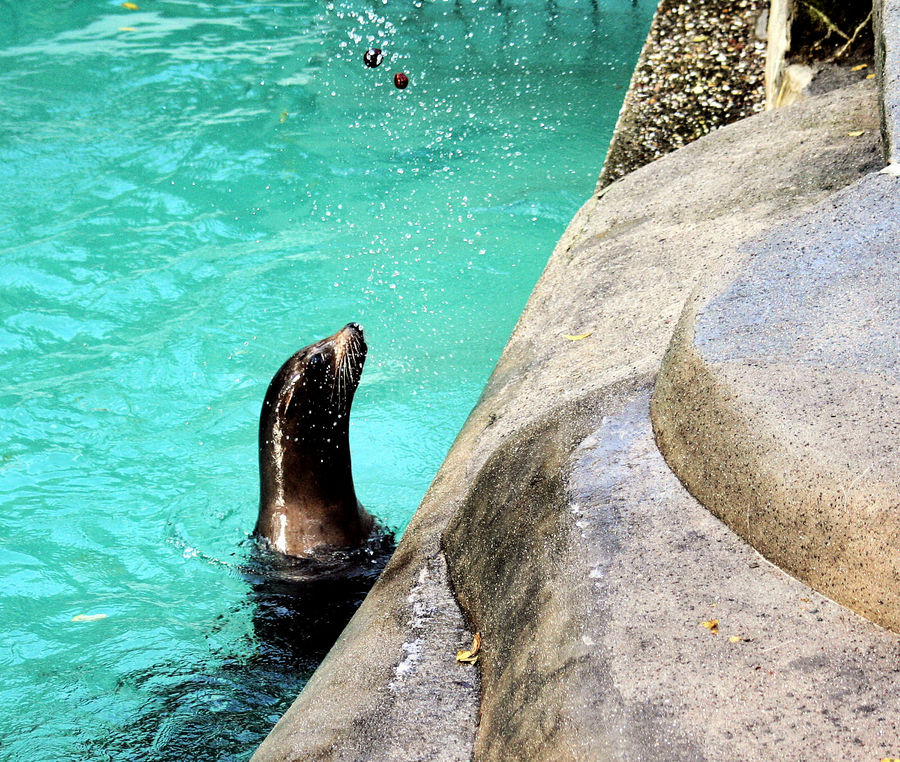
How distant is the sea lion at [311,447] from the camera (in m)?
4.04

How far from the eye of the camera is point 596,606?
2184mm

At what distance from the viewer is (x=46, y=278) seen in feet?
23.9

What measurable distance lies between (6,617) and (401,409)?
2.43m

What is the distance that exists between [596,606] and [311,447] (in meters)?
2.09

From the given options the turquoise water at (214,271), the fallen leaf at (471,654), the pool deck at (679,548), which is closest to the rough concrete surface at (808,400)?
the pool deck at (679,548)

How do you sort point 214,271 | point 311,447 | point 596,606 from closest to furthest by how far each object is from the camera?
point 596,606 → point 311,447 → point 214,271

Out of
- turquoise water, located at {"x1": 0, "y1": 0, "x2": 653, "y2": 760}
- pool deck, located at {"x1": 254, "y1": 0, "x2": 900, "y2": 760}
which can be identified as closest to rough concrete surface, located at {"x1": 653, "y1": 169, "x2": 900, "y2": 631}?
pool deck, located at {"x1": 254, "y1": 0, "x2": 900, "y2": 760}

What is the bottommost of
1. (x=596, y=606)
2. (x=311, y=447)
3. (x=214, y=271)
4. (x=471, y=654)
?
(x=214, y=271)

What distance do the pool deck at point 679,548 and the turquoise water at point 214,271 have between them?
3.79ft

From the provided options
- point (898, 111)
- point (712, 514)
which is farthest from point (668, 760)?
point (898, 111)

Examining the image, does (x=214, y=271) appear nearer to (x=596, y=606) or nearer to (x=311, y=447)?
(x=311, y=447)

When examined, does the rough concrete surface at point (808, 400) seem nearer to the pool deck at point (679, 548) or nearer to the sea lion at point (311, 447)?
the pool deck at point (679, 548)

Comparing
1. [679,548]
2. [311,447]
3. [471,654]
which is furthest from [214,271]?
[679,548]

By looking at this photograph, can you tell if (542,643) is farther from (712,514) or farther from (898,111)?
(898,111)
